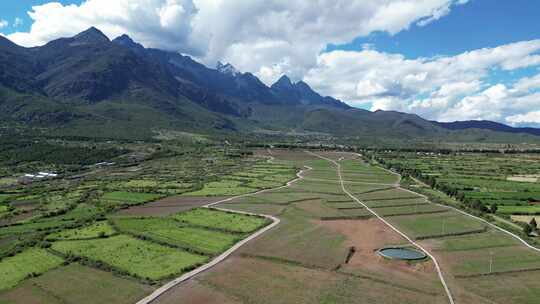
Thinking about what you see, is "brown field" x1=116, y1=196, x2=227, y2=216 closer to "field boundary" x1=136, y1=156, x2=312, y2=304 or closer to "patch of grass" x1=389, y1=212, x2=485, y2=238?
"field boundary" x1=136, y1=156, x2=312, y2=304

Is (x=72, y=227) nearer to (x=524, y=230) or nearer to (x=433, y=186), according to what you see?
(x=524, y=230)

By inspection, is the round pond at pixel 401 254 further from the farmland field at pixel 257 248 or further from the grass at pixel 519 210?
the grass at pixel 519 210

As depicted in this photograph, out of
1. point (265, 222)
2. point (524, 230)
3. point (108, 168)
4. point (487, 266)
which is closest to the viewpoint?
point (487, 266)

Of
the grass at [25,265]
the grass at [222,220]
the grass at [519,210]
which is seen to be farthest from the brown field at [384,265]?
the grass at [25,265]

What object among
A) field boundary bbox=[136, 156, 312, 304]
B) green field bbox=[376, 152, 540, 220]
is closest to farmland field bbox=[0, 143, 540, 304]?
field boundary bbox=[136, 156, 312, 304]

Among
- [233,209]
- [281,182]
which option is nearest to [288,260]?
[233,209]
